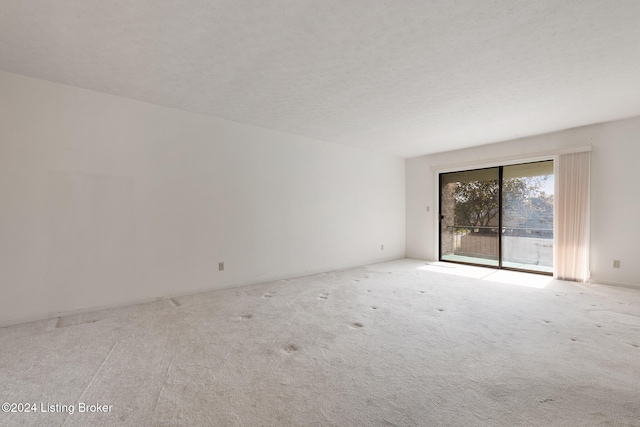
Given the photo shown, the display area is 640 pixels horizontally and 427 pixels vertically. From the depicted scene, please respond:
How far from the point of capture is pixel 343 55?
247cm

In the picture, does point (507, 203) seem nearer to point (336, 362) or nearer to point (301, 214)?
point (301, 214)

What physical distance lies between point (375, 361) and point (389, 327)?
2.20 feet

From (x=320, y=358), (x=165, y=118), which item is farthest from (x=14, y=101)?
(x=320, y=358)

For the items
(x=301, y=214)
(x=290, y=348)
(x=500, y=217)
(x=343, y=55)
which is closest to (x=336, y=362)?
(x=290, y=348)

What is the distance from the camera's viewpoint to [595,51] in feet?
7.84

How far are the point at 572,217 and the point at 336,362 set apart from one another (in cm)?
463

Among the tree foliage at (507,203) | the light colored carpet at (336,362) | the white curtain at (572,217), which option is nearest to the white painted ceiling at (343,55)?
the white curtain at (572,217)

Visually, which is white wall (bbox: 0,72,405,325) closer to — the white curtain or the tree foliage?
the tree foliage

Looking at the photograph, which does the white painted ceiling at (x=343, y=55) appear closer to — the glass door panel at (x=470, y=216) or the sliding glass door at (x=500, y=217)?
the sliding glass door at (x=500, y=217)

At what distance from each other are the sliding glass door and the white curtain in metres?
0.28

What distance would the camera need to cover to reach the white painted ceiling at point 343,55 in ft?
6.36

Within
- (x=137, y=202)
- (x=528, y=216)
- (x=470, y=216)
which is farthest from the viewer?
(x=470, y=216)

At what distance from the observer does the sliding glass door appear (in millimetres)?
5031

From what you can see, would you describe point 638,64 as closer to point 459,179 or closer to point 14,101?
point 459,179
